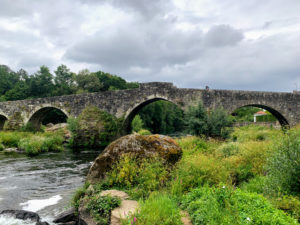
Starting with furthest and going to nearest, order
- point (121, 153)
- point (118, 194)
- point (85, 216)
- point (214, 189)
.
Result: 1. point (121, 153)
2. point (118, 194)
3. point (85, 216)
4. point (214, 189)

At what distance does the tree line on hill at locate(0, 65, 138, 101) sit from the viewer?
44.8 m

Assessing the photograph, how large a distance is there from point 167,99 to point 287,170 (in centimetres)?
1492

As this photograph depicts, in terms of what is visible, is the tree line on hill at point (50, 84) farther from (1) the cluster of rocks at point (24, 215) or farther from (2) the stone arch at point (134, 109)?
(1) the cluster of rocks at point (24, 215)

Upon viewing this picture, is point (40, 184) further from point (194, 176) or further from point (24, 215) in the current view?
point (194, 176)

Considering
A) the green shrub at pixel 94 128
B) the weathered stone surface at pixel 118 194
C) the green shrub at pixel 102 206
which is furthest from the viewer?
the green shrub at pixel 94 128

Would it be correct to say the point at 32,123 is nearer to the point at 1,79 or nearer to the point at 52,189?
the point at 52,189

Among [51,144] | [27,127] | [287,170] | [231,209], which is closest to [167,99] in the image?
[51,144]

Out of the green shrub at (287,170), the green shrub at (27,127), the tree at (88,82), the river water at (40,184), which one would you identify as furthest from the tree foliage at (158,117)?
the green shrub at (287,170)

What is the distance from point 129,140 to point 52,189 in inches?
154

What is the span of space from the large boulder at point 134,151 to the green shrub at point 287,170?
2400 mm

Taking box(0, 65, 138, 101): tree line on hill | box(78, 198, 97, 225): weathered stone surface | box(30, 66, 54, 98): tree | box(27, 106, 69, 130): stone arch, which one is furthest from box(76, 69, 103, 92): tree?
box(78, 198, 97, 225): weathered stone surface

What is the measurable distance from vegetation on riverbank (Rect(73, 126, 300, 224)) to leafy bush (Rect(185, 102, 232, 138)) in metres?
5.74

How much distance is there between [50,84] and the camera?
157 feet

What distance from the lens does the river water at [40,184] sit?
20.5 feet
